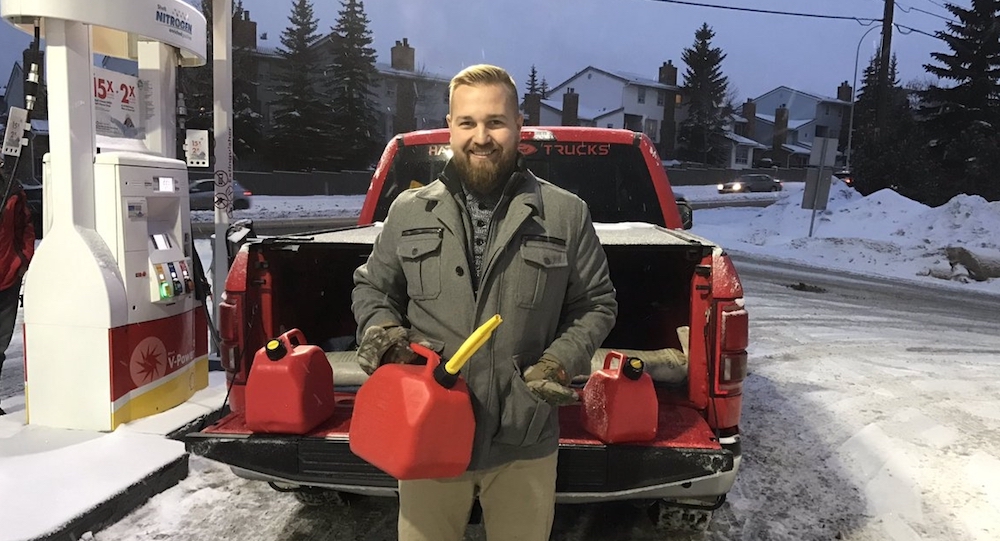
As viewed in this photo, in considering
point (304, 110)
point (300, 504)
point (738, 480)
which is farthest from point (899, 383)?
point (304, 110)

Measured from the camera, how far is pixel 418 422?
76.4 inches

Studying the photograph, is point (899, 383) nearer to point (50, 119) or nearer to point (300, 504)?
point (300, 504)

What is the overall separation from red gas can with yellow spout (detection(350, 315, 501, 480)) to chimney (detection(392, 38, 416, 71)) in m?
51.2

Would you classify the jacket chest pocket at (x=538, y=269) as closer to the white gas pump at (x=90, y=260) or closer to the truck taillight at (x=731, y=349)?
the truck taillight at (x=731, y=349)

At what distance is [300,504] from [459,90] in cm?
273

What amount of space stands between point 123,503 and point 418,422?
257cm

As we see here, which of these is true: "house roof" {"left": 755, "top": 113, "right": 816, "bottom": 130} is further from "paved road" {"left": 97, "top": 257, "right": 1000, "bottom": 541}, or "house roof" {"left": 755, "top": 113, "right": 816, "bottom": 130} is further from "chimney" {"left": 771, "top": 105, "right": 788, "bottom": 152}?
"paved road" {"left": 97, "top": 257, "right": 1000, "bottom": 541}

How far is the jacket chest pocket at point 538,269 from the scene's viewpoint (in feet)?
7.04

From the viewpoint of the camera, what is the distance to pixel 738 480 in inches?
171

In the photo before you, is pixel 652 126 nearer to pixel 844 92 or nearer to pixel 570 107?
pixel 570 107

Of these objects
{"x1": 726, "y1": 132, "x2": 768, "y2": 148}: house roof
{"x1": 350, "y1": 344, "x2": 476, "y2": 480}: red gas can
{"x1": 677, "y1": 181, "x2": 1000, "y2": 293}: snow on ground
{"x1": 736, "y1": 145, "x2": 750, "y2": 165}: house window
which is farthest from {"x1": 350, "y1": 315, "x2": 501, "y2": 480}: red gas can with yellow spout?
{"x1": 736, "y1": 145, "x2": 750, "y2": 165}: house window

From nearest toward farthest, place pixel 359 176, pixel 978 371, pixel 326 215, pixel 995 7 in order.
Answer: pixel 978 371 → pixel 326 215 → pixel 995 7 → pixel 359 176

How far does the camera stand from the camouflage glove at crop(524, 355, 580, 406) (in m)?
2.07

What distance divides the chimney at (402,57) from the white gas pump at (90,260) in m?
48.0
